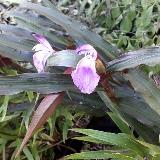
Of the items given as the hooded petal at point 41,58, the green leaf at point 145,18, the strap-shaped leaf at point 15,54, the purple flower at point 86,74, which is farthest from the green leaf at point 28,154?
the green leaf at point 145,18

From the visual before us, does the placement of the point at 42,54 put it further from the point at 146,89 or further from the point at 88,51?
→ the point at 146,89

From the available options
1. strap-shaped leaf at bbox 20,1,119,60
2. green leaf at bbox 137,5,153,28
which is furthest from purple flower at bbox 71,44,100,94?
green leaf at bbox 137,5,153,28

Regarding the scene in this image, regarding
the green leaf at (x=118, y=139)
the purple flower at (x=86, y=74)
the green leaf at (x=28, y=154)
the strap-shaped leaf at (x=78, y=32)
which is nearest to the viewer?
the purple flower at (x=86, y=74)

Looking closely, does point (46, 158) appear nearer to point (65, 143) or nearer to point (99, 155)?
point (65, 143)

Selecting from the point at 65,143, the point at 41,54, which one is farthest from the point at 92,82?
the point at 65,143

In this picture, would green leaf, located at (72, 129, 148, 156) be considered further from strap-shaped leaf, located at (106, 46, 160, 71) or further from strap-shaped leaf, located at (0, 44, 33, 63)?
strap-shaped leaf, located at (0, 44, 33, 63)

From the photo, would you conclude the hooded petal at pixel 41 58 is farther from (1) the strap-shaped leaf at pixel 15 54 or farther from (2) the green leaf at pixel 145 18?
(2) the green leaf at pixel 145 18

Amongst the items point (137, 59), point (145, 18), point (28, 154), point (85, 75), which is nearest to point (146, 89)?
point (137, 59)
